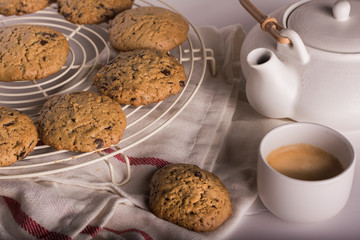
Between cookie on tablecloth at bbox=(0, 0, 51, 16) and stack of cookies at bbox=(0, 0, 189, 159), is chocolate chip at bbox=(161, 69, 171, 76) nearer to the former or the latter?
stack of cookies at bbox=(0, 0, 189, 159)

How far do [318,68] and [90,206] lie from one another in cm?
57

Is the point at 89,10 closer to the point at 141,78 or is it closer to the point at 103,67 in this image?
the point at 103,67

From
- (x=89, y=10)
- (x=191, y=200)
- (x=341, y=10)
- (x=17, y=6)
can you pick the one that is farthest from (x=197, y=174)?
(x=17, y=6)

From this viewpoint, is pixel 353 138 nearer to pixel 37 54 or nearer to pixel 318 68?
pixel 318 68

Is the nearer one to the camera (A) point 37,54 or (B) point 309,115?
(B) point 309,115

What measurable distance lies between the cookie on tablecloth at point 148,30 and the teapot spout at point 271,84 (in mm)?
243

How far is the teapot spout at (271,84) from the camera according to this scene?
1004mm

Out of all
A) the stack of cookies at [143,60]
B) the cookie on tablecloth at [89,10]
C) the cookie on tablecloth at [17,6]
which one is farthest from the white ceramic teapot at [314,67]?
the cookie on tablecloth at [17,6]

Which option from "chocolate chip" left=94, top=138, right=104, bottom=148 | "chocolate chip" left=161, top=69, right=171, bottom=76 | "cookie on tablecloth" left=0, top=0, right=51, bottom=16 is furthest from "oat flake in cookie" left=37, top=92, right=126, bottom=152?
"cookie on tablecloth" left=0, top=0, right=51, bottom=16

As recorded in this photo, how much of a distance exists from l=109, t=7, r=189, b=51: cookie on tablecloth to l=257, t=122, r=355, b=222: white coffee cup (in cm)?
41

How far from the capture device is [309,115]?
1044 millimetres

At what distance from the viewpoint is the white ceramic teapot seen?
995 millimetres

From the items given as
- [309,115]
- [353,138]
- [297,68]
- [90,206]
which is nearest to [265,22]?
[297,68]

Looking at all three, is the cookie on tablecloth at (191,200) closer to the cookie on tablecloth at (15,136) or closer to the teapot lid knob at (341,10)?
the cookie on tablecloth at (15,136)
